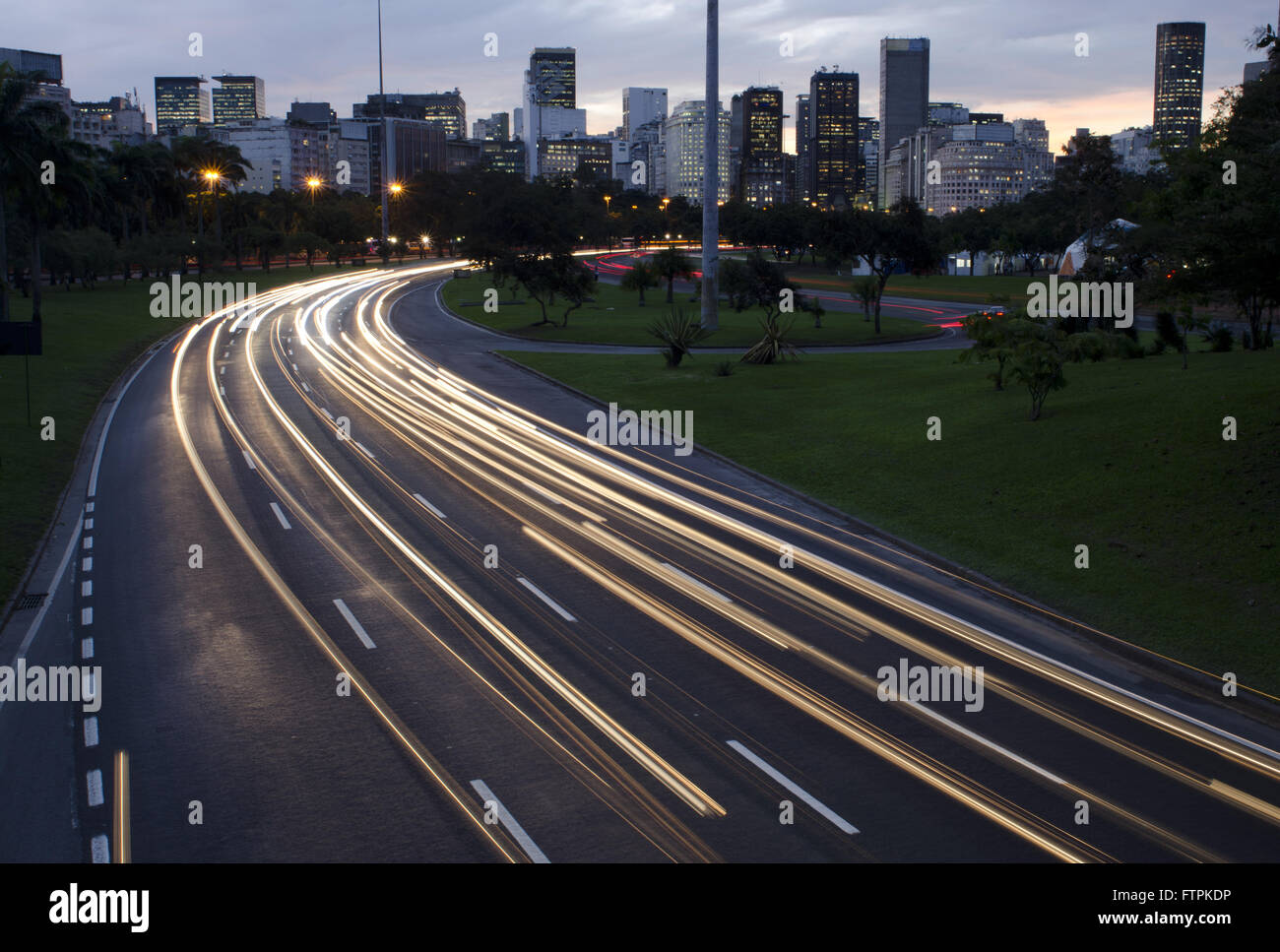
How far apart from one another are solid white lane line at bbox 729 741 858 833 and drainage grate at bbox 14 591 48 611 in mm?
11470

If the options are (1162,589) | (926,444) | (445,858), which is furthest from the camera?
(926,444)

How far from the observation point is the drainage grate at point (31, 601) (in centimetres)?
1670

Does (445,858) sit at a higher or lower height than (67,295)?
lower

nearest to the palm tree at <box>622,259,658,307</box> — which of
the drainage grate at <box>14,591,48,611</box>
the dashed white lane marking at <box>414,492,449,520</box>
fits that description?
the dashed white lane marking at <box>414,492,449,520</box>

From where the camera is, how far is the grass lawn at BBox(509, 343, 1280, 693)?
15875 millimetres

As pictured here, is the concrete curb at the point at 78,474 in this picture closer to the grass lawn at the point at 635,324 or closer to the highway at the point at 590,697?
the highway at the point at 590,697

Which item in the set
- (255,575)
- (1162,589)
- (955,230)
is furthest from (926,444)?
(955,230)

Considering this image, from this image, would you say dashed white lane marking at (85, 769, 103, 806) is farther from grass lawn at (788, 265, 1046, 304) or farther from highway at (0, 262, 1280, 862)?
grass lawn at (788, 265, 1046, 304)

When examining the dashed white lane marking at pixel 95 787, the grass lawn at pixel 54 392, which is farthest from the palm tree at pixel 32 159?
the dashed white lane marking at pixel 95 787

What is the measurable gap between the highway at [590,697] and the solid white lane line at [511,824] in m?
0.05

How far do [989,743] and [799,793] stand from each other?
2493 millimetres

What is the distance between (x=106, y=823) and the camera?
10227 mm
